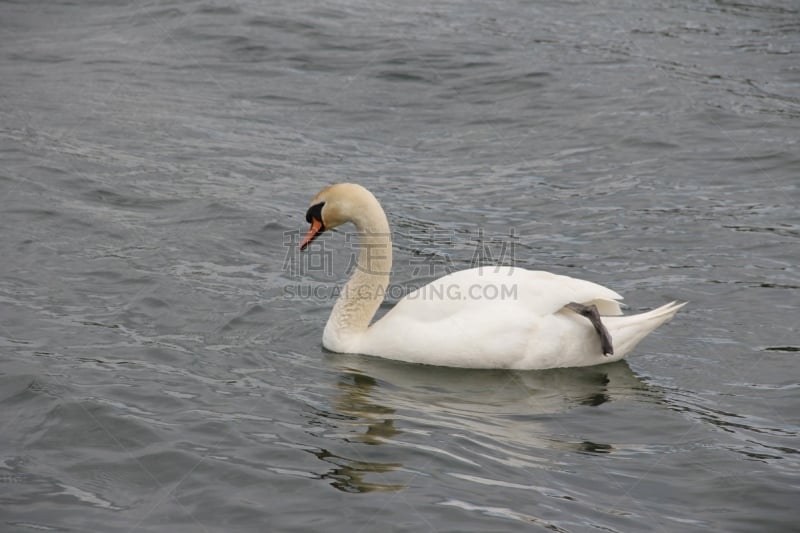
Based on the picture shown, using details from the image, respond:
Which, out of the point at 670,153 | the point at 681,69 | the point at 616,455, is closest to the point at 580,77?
the point at 681,69

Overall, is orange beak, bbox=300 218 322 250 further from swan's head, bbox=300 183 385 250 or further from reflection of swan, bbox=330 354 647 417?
reflection of swan, bbox=330 354 647 417

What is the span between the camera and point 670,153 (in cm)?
1255

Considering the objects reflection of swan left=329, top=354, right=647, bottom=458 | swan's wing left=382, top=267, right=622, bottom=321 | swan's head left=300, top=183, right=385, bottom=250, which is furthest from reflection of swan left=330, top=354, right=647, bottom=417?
swan's head left=300, top=183, right=385, bottom=250

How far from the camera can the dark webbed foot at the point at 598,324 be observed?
7418 millimetres

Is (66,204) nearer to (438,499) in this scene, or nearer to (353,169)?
(353,169)

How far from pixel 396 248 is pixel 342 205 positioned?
239cm

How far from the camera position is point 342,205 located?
792cm

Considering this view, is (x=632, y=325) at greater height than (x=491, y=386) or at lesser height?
greater

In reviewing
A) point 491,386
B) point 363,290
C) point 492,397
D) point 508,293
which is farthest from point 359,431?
point 363,290

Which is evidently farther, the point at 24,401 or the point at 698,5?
the point at 698,5

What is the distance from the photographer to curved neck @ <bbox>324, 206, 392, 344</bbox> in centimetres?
802

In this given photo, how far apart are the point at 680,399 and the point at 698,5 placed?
479 inches

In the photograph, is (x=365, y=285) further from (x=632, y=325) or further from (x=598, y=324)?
(x=632, y=325)

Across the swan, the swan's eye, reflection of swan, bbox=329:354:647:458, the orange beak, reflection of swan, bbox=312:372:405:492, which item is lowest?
reflection of swan, bbox=312:372:405:492
